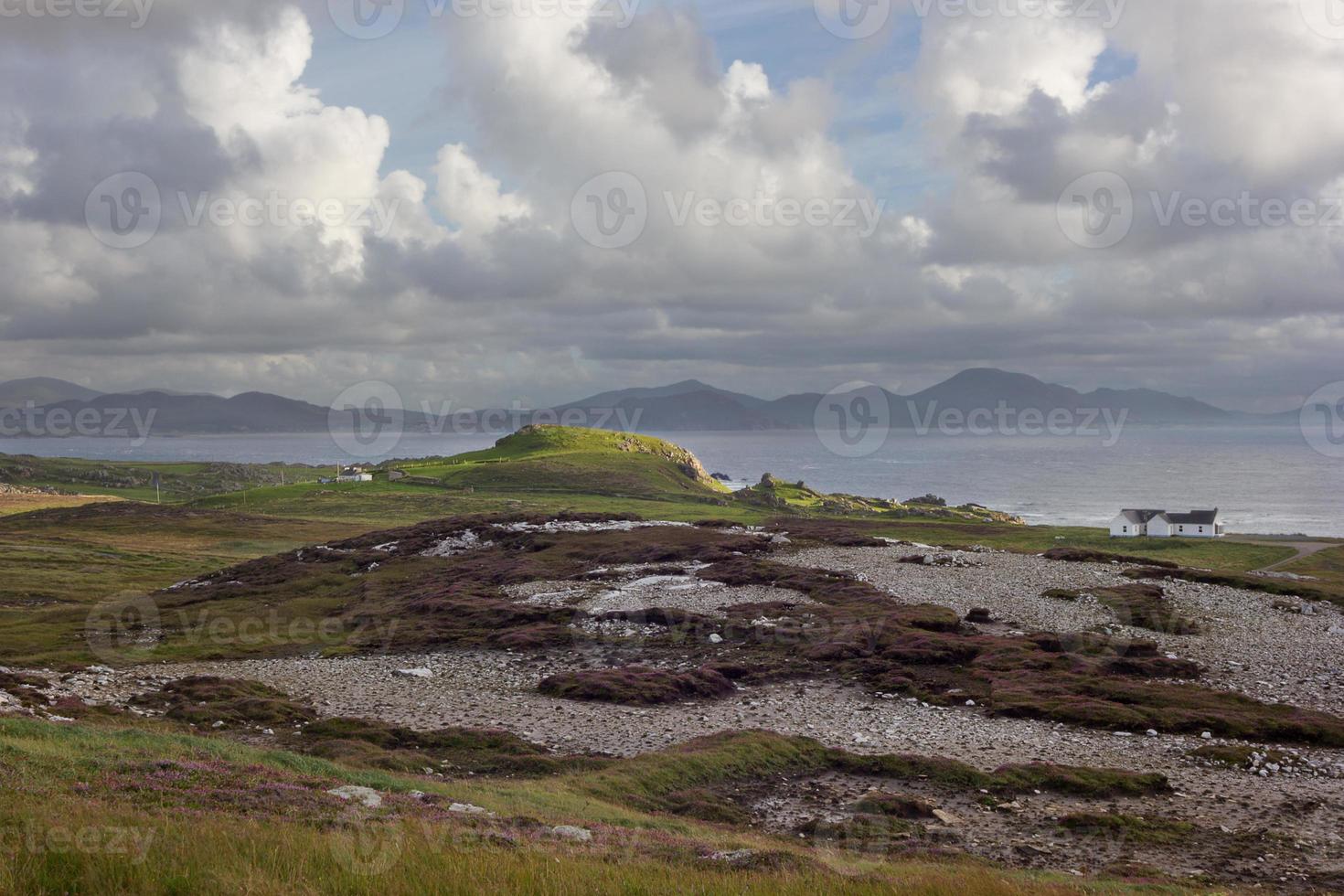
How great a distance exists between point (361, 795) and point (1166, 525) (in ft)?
337

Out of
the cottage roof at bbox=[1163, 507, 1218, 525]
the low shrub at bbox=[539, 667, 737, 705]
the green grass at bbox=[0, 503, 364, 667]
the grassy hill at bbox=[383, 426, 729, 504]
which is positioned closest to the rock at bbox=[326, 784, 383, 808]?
the low shrub at bbox=[539, 667, 737, 705]

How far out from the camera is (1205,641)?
4084 cm

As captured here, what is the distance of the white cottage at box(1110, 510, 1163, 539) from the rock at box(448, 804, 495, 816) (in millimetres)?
97984

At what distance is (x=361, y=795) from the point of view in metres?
17.5

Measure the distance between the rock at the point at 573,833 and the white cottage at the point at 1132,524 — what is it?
98110 mm

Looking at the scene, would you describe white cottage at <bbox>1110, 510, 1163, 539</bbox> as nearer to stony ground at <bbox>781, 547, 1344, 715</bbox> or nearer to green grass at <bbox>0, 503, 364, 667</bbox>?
stony ground at <bbox>781, 547, 1344, 715</bbox>

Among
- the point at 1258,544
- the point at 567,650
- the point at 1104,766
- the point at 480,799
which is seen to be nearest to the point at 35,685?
the point at 567,650

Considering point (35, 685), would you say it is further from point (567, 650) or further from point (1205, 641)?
point (1205, 641)

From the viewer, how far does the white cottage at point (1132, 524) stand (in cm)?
Result: 9931

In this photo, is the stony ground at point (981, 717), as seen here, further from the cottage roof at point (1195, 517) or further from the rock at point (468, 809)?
the cottage roof at point (1195, 517)

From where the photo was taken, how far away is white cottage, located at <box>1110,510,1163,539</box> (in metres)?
99.3

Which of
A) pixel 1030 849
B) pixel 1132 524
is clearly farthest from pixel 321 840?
pixel 1132 524

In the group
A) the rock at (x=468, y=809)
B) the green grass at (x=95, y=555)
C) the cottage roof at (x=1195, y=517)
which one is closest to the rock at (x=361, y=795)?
the rock at (x=468, y=809)

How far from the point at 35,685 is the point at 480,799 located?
2409 cm
